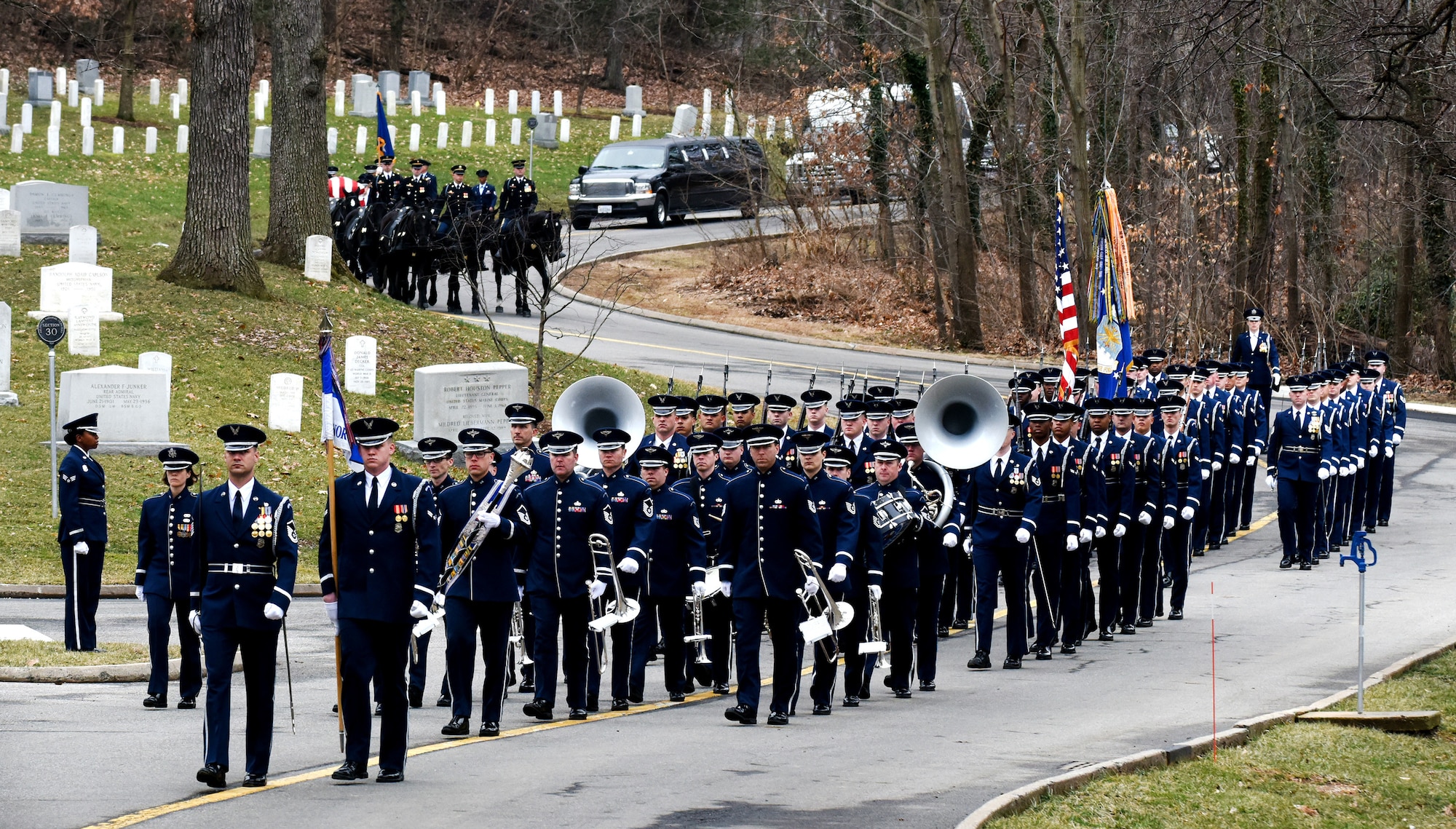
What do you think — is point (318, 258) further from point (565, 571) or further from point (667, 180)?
point (565, 571)

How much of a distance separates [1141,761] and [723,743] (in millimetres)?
2473

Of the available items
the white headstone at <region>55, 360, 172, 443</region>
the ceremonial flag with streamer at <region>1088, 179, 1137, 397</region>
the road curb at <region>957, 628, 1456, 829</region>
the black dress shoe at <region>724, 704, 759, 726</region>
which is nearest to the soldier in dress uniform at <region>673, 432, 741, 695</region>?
the black dress shoe at <region>724, 704, 759, 726</region>

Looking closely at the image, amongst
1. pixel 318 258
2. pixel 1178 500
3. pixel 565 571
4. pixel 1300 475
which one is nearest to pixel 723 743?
pixel 565 571

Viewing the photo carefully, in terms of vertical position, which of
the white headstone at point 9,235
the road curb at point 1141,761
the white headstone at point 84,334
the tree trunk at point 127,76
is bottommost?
the road curb at point 1141,761

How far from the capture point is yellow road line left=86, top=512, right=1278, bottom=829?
8805 mm

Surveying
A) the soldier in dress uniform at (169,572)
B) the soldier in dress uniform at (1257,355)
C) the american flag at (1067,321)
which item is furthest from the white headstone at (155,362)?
the soldier in dress uniform at (1257,355)

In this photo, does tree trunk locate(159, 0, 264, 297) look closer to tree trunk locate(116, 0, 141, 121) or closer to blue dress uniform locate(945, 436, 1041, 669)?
blue dress uniform locate(945, 436, 1041, 669)

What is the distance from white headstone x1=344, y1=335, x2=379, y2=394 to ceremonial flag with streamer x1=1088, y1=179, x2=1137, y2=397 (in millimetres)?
9027

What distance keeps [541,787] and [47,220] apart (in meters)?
23.0

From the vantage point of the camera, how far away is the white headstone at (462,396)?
69.1ft

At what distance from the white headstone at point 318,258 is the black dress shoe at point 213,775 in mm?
19290

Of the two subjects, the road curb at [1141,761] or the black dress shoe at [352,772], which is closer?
the road curb at [1141,761]

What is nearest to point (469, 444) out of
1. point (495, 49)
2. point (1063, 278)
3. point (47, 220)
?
point (1063, 278)

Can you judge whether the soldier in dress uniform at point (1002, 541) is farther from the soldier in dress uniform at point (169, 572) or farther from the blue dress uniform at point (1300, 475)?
the blue dress uniform at point (1300, 475)
